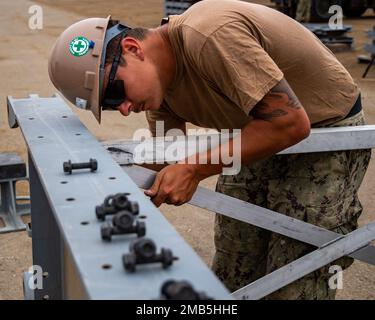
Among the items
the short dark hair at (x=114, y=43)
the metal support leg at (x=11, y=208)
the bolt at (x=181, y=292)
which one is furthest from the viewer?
the metal support leg at (x=11, y=208)

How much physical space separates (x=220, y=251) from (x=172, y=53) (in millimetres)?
1059

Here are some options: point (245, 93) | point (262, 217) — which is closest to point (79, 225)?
point (245, 93)

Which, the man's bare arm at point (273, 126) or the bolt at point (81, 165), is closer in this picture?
the bolt at point (81, 165)

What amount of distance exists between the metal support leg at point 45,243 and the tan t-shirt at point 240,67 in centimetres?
59

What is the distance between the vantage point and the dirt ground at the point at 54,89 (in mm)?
3717

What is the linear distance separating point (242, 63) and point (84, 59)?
1.61 ft

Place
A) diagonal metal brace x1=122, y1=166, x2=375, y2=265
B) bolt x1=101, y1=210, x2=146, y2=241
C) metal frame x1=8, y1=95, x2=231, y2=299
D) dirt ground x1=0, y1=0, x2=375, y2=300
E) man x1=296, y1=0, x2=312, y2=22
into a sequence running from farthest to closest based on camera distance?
1. man x1=296, y1=0, x2=312, y2=22
2. dirt ground x1=0, y1=0, x2=375, y2=300
3. diagonal metal brace x1=122, y1=166, x2=375, y2=265
4. bolt x1=101, y1=210, x2=146, y2=241
5. metal frame x1=8, y1=95, x2=231, y2=299

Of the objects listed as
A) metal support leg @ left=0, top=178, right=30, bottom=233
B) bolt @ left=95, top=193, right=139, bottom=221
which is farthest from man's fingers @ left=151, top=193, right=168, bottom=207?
metal support leg @ left=0, top=178, right=30, bottom=233

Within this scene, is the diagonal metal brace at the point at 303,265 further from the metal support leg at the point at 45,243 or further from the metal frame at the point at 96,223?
the metal support leg at the point at 45,243

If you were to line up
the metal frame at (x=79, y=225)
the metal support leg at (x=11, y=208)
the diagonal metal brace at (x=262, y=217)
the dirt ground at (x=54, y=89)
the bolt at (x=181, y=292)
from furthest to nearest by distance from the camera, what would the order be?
the metal support leg at (x=11, y=208)
the dirt ground at (x=54, y=89)
the diagonal metal brace at (x=262, y=217)
the metal frame at (x=79, y=225)
the bolt at (x=181, y=292)

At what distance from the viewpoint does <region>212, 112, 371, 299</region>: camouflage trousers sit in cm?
240

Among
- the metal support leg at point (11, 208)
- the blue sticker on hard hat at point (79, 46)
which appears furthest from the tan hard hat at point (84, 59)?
the metal support leg at point (11, 208)

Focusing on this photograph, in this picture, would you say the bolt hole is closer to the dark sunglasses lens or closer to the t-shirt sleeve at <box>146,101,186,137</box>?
the dark sunglasses lens
